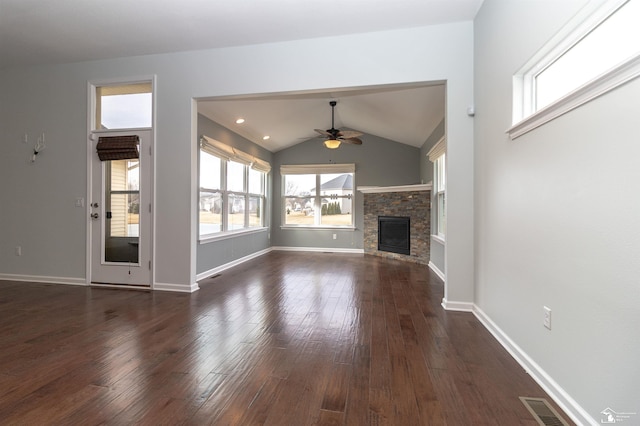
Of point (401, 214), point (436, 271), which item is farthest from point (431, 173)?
point (436, 271)

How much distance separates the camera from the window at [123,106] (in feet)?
13.4

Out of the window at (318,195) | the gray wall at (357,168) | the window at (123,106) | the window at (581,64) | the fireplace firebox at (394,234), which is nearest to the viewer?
the window at (581,64)

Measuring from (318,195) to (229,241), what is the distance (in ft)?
9.57

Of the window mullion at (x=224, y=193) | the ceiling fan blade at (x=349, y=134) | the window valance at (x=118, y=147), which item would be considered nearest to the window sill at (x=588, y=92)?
the ceiling fan blade at (x=349, y=134)

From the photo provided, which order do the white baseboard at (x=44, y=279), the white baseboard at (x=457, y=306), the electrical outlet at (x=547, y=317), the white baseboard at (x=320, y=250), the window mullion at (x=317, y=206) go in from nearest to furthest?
1. the electrical outlet at (x=547, y=317)
2. the white baseboard at (x=457, y=306)
3. the white baseboard at (x=44, y=279)
4. the white baseboard at (x=320, y=250)
5. the window mullion at (x=317, y=206)

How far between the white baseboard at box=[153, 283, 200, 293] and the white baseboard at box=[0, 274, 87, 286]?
3.63ft

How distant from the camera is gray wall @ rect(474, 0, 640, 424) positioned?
1.26 m

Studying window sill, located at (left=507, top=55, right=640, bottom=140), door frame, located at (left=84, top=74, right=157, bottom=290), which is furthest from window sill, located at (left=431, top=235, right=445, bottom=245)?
door frame, located at (left=84, top=74, right=157, bottom=290)

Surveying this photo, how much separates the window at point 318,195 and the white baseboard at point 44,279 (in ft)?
14.6

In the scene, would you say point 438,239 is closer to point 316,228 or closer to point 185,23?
point 316,228

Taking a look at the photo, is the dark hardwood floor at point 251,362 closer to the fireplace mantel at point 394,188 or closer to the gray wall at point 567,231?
the gray wall at point 567,231

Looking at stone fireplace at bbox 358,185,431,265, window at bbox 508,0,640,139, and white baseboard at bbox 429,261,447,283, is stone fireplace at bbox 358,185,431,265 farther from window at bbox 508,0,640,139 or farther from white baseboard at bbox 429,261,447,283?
window at bbox 508,0,640,139

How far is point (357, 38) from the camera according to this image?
3.38 metres

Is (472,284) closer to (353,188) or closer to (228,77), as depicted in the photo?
(228,77)
